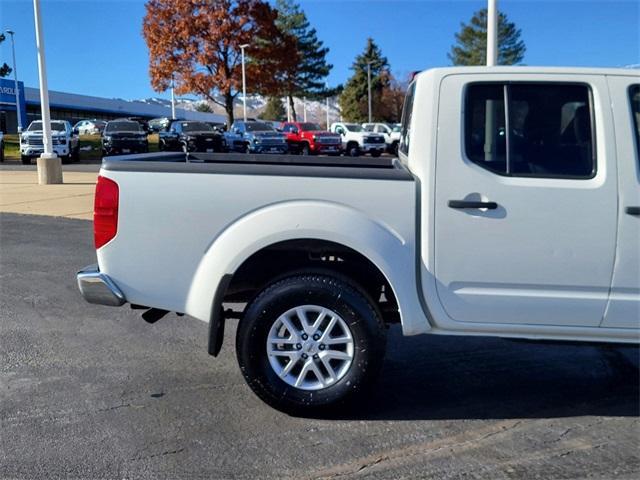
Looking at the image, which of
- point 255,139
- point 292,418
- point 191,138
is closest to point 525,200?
point 292,418

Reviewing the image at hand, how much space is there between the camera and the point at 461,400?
3873mm

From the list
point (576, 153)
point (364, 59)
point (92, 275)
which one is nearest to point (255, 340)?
point (92, 275)

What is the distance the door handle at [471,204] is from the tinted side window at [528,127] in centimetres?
21

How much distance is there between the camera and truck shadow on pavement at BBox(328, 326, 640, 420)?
3.72 m

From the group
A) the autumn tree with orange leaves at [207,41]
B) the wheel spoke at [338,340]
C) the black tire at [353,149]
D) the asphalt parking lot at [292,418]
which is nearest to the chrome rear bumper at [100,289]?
the asphalt parking lot at [292,418]

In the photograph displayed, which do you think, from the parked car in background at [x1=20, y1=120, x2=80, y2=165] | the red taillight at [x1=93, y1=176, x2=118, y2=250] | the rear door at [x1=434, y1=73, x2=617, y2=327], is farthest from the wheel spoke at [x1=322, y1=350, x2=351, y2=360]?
the parked car in background at [x1=20, y1=120, x2=80, y2=165]

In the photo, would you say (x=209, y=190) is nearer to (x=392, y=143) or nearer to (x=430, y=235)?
(x=430, y=235)

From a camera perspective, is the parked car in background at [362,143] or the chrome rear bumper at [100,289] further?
the parked car in background at [362,143]

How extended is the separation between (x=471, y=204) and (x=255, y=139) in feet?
84.6

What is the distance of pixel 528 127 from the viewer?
3.50 metres

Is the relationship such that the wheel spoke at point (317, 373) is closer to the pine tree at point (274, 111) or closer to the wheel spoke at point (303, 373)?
the wheel spoke at point (303, 373)

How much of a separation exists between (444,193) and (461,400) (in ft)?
4.53

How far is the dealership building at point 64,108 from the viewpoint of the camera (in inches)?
2199

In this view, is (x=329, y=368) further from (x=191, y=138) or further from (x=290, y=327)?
(x=191, y=138)
